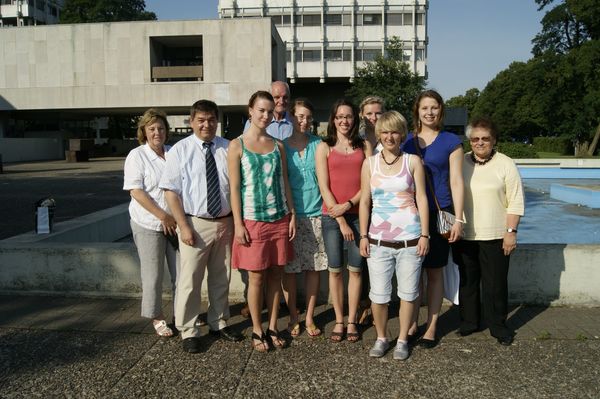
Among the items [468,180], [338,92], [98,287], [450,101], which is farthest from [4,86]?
[450,101]

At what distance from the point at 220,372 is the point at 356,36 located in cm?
5496

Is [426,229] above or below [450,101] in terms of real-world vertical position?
below

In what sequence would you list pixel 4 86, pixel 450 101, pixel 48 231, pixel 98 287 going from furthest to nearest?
pixel 450 101
pixel 4 86
pixel 48 231
pixel 98 287

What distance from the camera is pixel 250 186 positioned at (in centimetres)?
385

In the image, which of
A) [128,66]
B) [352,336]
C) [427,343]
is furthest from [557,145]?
[352,336]

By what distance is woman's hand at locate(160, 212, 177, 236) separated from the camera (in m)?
4.13

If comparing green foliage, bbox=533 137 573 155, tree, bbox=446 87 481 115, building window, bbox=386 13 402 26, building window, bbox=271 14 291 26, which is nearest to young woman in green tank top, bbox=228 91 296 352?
green foliage, bbox=533 137 573 155

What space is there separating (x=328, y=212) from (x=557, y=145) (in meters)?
53.5

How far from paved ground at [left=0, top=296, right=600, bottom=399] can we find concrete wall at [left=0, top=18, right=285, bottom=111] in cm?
3508

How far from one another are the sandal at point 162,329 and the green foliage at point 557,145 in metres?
49.1

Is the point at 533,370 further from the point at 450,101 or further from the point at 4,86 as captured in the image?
the point at 450,101

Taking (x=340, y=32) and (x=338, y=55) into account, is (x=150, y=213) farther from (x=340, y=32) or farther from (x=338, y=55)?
(x=340, y=32)

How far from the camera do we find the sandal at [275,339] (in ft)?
13.2

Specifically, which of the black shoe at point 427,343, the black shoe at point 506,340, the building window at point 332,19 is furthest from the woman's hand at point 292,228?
the building window at point 332,19
